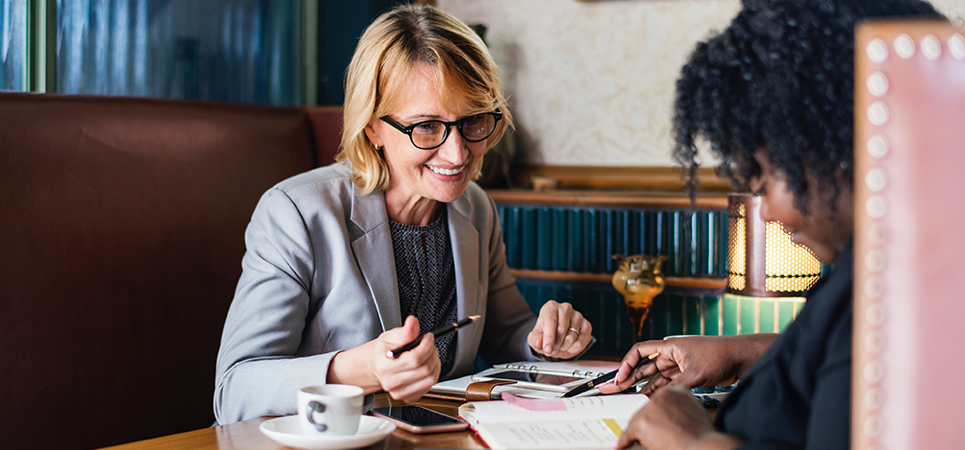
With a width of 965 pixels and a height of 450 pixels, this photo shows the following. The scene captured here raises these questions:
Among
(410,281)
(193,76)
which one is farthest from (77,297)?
(193,76)

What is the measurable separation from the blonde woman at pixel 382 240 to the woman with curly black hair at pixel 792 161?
0.62 metres

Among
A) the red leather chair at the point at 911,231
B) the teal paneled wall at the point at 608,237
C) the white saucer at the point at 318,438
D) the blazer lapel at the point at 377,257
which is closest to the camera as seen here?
the red leather chair at the point at 911,231

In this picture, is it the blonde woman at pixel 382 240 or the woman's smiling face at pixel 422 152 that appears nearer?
the blonde woman at pixel 382 240

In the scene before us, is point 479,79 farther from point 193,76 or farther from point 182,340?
point 193,76

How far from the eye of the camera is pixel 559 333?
1550 millimetres

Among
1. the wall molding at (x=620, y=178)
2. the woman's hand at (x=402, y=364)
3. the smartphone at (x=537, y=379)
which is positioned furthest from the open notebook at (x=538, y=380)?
the wall molding at (x=620, y=178)

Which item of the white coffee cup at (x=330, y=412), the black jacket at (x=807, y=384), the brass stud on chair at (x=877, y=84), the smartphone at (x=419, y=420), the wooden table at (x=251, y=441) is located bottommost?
the wooden table at (x=251, y=441)

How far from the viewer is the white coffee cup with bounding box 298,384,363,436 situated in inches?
37.7

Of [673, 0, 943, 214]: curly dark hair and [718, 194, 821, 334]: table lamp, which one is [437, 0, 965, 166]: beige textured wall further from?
[673, 0, 943, 214]: curly dark hair

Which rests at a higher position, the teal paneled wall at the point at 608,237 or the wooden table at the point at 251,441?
the teal paneled wall at the point at 608,237

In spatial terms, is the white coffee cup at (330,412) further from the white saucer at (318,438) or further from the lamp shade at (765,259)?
the lamp shade at (765,259)

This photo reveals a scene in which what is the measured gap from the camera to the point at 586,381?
4.32 ft

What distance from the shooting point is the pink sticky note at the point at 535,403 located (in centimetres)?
113

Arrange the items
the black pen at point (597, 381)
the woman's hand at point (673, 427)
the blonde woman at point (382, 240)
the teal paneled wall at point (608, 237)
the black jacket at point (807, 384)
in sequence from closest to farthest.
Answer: the black jacket at point (807, 384)
the woman's hand at point (673, 427)
the black pen at point (597, 381)
the blonde woman at point (382, 240)
the teal paneled wall at point (608, 237)
